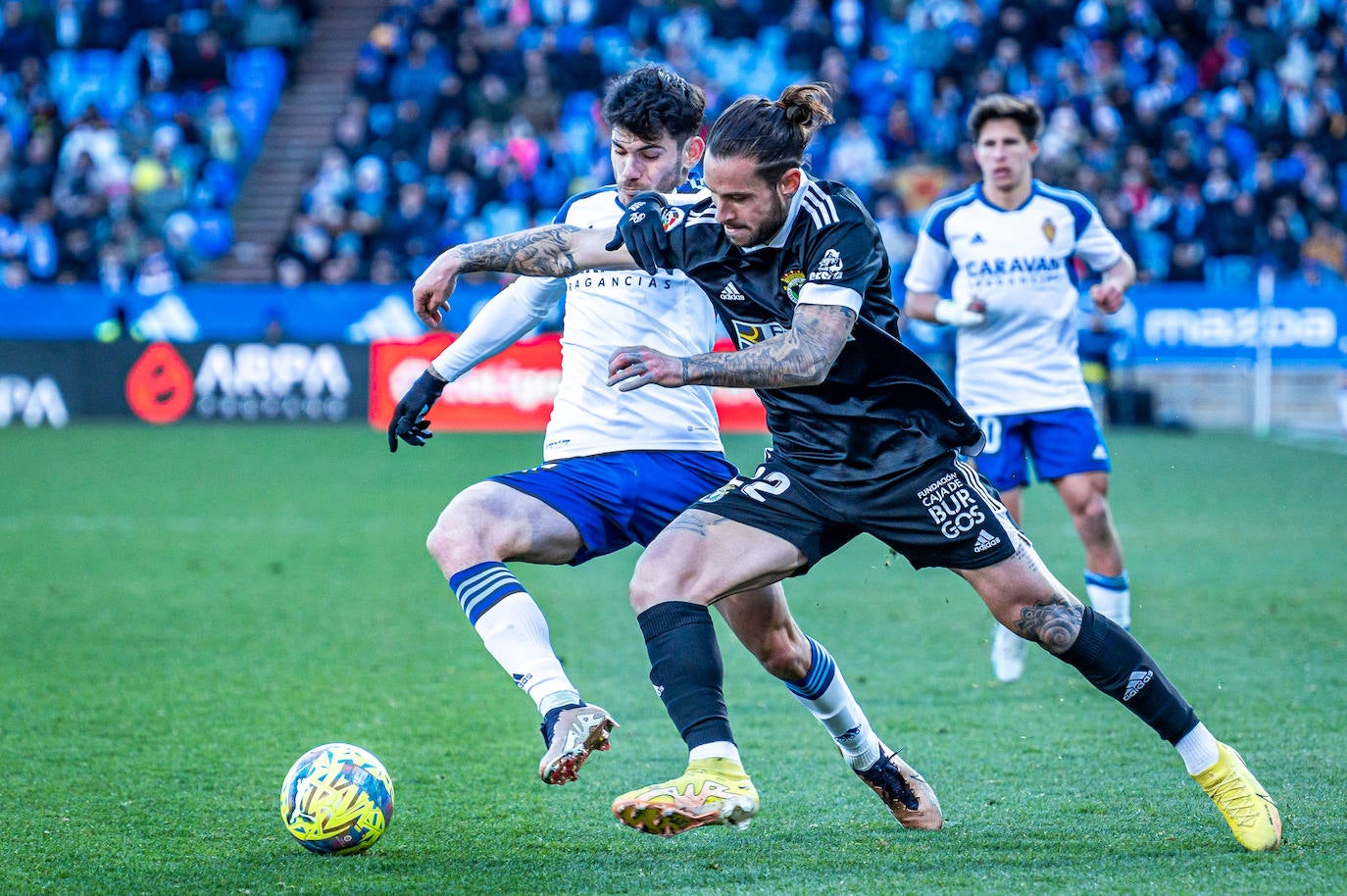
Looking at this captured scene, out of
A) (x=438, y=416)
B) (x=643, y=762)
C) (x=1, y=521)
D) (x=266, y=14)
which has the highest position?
(x=266, y=14)

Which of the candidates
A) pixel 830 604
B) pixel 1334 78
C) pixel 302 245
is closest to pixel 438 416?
pixel 302 245

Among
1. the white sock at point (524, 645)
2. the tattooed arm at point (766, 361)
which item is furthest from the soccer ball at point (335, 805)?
the tattooed arm at point (766, 361)

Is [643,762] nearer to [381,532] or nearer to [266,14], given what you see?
[381,532]

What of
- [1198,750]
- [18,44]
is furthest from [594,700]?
[18,44]

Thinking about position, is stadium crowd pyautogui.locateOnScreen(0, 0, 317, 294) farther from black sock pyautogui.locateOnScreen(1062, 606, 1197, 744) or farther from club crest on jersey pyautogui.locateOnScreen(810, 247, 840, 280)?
black sock pyautogui.locateOnScreen(1062, 606, 1197, 744)

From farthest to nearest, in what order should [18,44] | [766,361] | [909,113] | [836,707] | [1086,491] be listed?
1. [18,44]
2. [909,113]
3. [1086,491]
4. [836,707]
5. [766,361]

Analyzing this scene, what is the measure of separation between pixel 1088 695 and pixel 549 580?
4.10m

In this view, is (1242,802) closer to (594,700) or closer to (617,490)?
(617,490)

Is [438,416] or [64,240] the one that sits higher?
[64,240]

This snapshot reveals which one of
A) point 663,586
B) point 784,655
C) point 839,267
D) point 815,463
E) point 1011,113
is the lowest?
point 784,655

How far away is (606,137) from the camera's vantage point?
22.1 metres

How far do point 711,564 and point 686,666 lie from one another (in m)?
0.28

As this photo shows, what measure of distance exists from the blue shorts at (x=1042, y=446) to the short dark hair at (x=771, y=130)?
10.7ft

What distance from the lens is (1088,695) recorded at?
6594 millimetres
